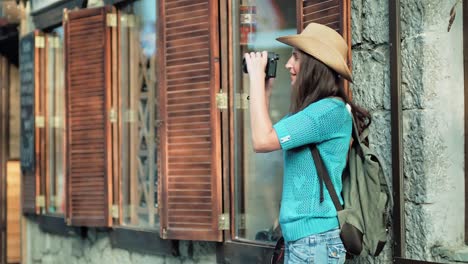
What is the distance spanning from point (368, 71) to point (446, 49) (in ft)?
1.42

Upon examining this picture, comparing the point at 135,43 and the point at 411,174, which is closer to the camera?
the point at 411,174

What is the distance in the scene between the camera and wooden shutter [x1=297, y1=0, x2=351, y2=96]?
16.9 feet

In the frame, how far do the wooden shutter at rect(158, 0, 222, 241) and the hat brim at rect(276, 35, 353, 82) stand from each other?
2.28 m

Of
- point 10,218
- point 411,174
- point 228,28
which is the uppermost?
point 228,28

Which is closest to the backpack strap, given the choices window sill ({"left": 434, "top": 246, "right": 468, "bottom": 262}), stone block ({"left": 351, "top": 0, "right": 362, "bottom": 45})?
window sill ({"left": 434, "top": 246, "right": 468, "bottom": 262})

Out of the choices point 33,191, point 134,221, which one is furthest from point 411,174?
point 33,191

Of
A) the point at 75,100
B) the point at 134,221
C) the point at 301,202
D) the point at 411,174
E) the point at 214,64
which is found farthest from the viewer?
the point at 75,100

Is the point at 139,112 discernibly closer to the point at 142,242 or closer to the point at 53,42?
the point at 142,242

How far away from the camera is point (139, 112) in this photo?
780 cm

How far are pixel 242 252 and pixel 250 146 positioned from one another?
2.35ft

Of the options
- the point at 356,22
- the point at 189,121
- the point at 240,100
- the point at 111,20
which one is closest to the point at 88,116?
the point at 111,20

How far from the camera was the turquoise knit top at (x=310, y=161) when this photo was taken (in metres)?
4.00

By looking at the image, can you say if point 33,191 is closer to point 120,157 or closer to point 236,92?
point 120,157

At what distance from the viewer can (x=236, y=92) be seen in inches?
254
